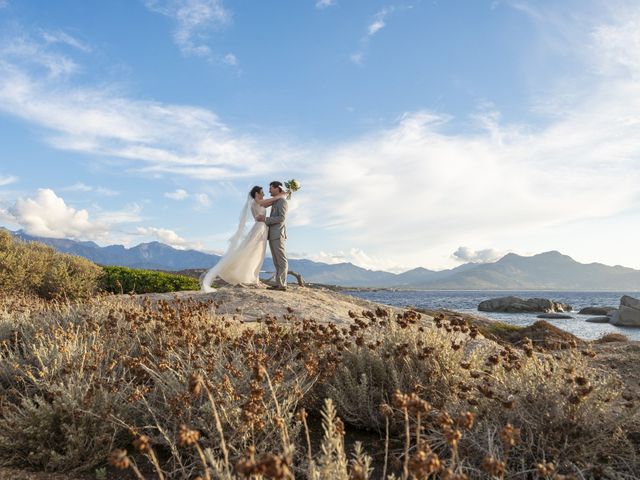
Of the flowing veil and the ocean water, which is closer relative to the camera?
the flowing veil

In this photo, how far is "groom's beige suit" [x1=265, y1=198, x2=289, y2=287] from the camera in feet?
37.2

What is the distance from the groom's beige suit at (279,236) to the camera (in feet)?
37.2

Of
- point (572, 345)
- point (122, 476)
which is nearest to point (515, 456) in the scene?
point (572, 345)

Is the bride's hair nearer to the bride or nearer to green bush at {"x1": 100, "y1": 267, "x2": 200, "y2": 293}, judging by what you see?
the bride

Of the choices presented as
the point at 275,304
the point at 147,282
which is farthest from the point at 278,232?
the point at 147,282

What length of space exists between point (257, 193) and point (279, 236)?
3.87 feet

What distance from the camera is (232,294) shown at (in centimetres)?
988

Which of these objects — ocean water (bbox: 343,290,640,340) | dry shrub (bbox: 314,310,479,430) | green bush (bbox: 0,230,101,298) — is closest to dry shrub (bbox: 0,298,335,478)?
dry shrub (bbox: 314,310,479,430)

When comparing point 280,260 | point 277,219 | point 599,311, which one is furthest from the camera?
point 599,311

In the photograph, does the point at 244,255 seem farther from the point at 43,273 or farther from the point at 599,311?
the point at 599,311

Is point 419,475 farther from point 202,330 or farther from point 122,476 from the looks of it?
point 202,330

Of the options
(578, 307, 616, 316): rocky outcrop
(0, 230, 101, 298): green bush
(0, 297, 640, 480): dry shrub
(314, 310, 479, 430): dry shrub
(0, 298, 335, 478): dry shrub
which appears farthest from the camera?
(578, 307, 616, 316): rocky outcrop

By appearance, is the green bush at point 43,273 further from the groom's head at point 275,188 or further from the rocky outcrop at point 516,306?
the rocky outcrop at point 516,306

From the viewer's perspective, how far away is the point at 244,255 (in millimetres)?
11805
